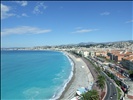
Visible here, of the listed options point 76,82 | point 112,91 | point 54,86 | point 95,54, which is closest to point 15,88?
point 54,86

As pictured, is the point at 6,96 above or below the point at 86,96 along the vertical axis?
below

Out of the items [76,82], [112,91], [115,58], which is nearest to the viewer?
[112,91]

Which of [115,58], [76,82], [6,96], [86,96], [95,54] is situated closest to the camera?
[86,96]

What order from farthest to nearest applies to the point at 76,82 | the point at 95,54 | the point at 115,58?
the point at 95,54, the point at 115,58, the point at 76,82

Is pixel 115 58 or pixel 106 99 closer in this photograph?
pixel 106 99

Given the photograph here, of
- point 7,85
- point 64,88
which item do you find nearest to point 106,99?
point 64,88

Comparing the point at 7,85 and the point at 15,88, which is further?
the point at 7,85

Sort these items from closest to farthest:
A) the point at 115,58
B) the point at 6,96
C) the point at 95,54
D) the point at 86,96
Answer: the point at 86,96 < the point at 6,96 < the point at 115,58 < the point at 95,54

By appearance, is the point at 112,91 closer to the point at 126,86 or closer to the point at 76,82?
the point at 126,86

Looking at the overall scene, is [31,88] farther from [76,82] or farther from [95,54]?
[95,54]
